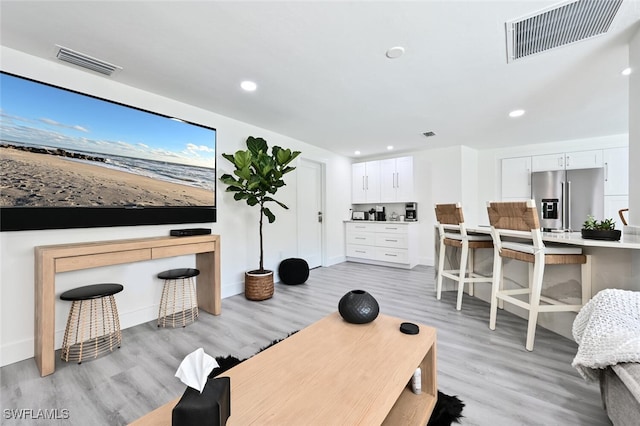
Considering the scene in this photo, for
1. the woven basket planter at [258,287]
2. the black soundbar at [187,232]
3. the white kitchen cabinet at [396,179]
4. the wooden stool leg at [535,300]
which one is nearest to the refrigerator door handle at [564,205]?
the white kitchen cabinet at [396,179]

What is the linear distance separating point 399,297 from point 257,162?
248cm

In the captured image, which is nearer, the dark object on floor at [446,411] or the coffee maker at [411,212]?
the dark object on floor at [446,411]

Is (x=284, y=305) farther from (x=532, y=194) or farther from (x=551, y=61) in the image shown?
(x=532, y=194)

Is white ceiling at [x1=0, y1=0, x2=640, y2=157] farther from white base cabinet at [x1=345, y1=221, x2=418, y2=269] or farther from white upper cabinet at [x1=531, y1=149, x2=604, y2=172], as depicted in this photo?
white base cabinet at [x1=345, y1=221, x2=418, y2=269]

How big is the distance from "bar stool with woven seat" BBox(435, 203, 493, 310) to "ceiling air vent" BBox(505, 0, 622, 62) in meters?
1.53

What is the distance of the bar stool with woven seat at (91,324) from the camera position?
202 centimetres

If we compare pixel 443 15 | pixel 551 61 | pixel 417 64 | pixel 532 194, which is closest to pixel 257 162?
pixel 417 64

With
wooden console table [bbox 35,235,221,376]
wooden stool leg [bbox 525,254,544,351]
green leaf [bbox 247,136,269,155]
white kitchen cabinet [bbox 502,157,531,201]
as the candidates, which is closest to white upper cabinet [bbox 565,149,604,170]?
white kitchen cabinet [bbox 502,157,531,201]

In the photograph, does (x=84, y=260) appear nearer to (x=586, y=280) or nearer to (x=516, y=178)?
(x=586, y=280)

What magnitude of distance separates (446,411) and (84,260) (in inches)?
106

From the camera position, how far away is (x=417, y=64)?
2256mm

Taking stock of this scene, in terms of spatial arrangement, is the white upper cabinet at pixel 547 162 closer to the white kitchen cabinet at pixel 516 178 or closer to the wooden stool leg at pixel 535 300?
the white kitchen cabinet at pixel 516 178

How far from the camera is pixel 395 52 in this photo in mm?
2070

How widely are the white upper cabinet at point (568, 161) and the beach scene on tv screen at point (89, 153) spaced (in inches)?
230
